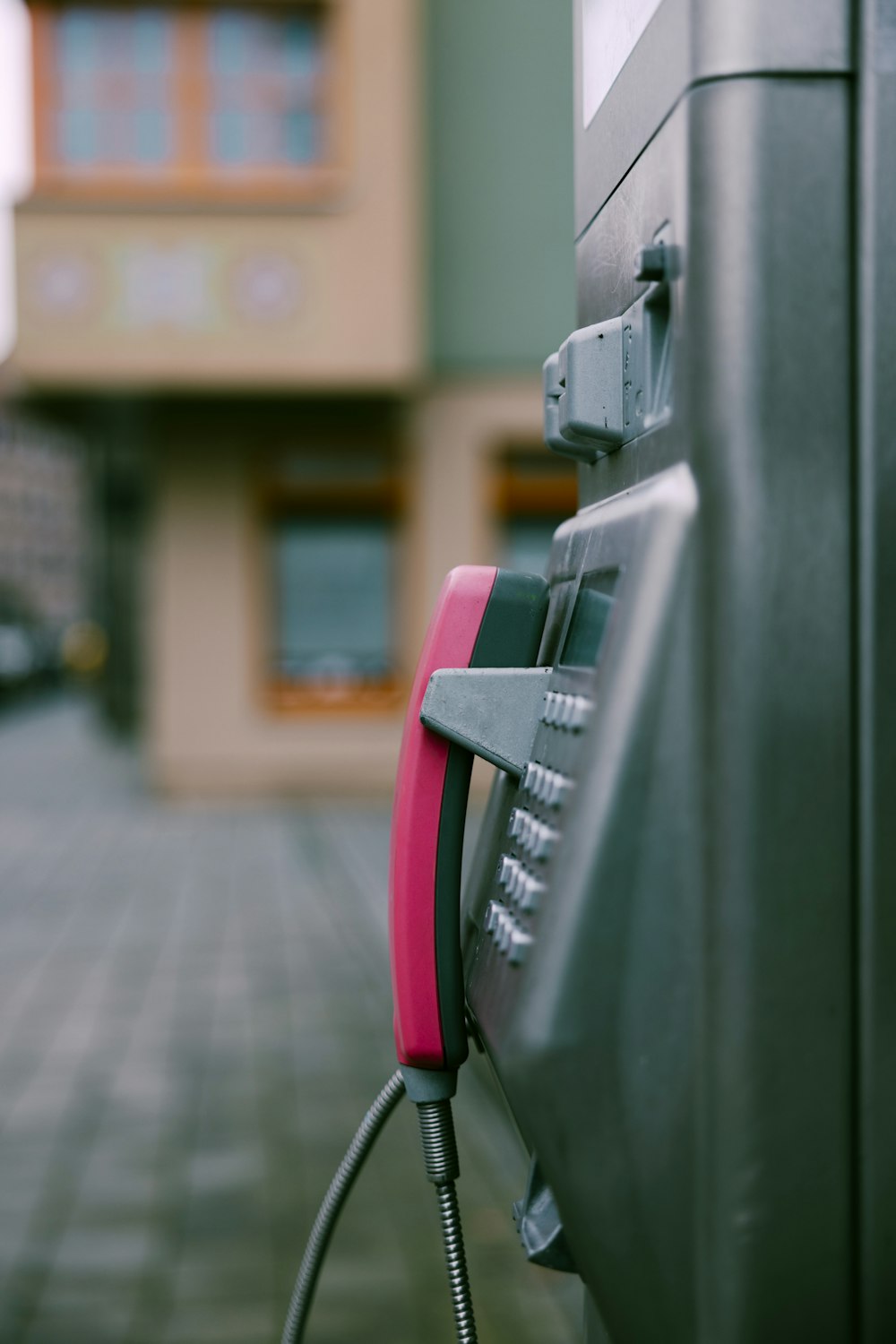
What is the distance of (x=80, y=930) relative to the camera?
7062 mm

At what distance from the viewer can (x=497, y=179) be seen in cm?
1167

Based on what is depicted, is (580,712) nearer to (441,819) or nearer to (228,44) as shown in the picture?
(441,819)

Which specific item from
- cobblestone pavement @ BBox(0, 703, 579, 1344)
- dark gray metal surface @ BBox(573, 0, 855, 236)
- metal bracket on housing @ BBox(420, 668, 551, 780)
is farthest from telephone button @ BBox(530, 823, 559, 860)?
cobblestone pavement @ BBox(0, 703, 579, 1344)

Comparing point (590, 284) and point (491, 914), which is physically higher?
point (590, 284)

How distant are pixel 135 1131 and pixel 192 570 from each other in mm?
7889

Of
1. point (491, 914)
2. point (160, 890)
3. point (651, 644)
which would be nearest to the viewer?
point (651, 644)

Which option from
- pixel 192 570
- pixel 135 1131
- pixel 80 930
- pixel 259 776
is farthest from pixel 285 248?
pixel 135 1131

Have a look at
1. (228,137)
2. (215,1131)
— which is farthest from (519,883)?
(228,137)

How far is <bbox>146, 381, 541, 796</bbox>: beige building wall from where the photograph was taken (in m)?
11.7

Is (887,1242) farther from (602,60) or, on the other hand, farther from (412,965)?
(602,60)

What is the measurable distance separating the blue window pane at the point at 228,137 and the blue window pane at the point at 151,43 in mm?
563

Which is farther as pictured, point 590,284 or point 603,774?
point 590,284

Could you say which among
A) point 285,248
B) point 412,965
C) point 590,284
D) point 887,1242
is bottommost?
point 887,1242

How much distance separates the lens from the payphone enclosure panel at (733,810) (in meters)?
1.09
